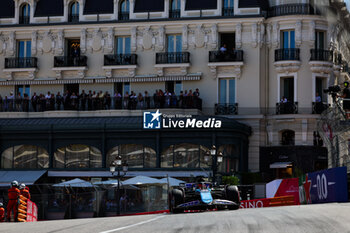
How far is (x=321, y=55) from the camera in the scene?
53500 millimetres

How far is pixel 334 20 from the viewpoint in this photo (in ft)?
177

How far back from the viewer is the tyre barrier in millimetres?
25741

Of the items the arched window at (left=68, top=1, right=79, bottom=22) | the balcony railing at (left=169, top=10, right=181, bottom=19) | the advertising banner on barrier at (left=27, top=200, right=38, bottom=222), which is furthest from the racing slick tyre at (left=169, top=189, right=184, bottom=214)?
the arched window at (left=68, top=1, right=79, bottom=22)

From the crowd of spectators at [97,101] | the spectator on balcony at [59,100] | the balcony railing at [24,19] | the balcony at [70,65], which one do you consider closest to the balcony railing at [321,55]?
the crowd of spectators at [97,101]

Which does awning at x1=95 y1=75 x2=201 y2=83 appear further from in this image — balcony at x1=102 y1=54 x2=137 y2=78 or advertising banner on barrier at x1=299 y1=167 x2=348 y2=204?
advertising banner on barrier at x1=299 y1=167 x2=348 y2=204

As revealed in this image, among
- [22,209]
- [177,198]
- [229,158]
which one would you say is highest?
[229,158]

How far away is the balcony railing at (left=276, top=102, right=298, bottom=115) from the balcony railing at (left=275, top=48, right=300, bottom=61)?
11.1 feet

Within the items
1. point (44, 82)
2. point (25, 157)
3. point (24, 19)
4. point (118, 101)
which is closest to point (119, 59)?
point (118, 101)

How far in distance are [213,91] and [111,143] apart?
354 inches

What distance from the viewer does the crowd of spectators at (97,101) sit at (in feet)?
171

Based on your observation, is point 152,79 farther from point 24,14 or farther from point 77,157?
point 24,14

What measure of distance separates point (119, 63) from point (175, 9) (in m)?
6.02

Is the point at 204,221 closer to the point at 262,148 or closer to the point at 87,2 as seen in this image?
the point at 262,148

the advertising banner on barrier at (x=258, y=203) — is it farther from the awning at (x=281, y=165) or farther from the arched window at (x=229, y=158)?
the awning at (x=281, y=165)
